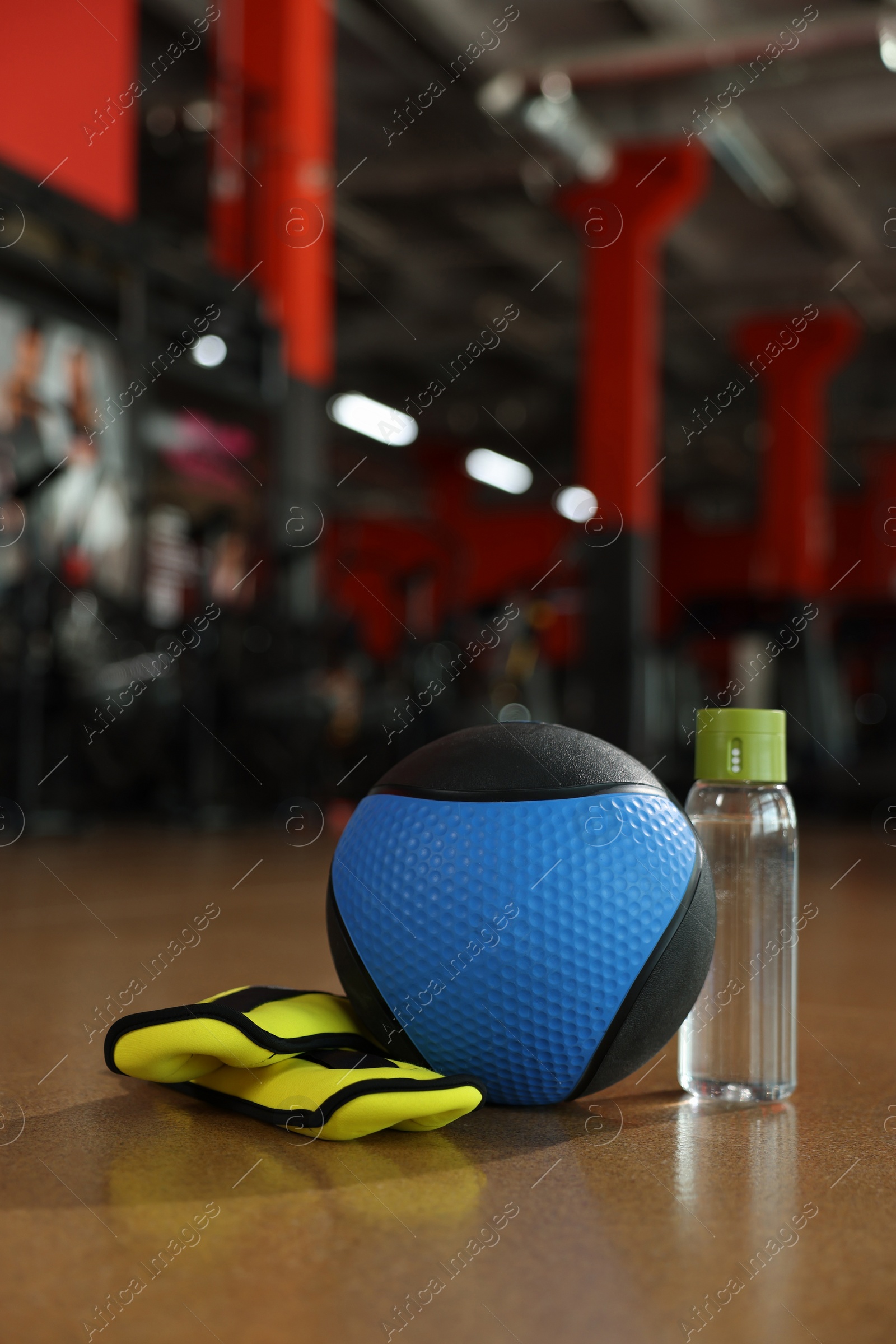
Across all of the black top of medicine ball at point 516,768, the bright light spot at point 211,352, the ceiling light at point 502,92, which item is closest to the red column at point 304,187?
the bright light spot at point 211,352

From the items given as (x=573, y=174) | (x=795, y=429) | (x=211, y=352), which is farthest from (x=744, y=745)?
(x=795, y=429)

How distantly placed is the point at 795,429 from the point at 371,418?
201 inches

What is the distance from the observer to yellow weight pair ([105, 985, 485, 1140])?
1074mm

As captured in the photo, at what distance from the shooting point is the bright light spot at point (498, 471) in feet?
60.7

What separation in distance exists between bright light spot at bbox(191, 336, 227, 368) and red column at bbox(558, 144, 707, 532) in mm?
3602

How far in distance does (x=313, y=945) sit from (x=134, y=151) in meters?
7.82

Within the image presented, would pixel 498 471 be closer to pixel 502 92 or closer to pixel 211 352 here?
pixel 502 92

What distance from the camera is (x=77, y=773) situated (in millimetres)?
5336

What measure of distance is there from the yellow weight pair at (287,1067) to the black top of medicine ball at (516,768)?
24 cm

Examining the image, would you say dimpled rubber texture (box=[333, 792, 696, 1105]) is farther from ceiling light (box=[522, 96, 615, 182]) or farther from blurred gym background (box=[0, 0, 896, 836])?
ceiling light (box=[522, 96, 615, 182])

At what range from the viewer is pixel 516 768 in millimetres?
1205

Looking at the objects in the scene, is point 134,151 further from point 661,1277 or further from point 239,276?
point 661,1277

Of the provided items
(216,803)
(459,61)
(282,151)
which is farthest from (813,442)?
(216,803)

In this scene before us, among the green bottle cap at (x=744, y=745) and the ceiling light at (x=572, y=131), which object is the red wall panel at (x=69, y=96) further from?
the green bottle cap at (x=744, y=745)
